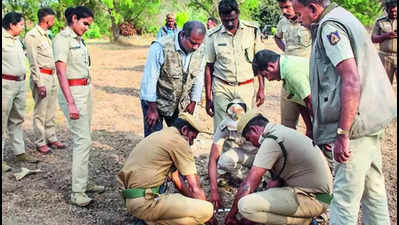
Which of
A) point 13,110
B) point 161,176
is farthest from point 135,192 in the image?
point 13,110

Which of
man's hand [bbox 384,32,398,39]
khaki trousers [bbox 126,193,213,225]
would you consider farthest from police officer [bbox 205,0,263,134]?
man's hand [bbox 384,32,398,39]

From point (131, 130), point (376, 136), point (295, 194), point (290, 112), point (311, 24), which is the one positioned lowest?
point (131, 130)

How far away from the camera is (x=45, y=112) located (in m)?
5.89

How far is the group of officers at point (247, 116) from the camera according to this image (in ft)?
8.87

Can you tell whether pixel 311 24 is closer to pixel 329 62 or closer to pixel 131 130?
pixel 329 62

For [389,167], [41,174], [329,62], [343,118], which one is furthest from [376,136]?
[41,174]

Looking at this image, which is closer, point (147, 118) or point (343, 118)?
point (343, 118)

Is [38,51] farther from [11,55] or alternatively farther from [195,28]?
[195,28]

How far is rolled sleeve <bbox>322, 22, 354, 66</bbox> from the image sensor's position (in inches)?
100

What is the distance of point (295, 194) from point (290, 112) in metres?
1.44

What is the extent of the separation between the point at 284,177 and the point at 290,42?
85.3 inches

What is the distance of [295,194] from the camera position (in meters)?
3.42

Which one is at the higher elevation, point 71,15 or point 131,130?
point 71,15

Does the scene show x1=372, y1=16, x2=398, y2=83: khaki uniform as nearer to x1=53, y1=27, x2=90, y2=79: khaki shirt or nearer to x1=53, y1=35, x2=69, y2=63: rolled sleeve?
x1=53, y1=27, x2=90, y2=79: khaki shirt
